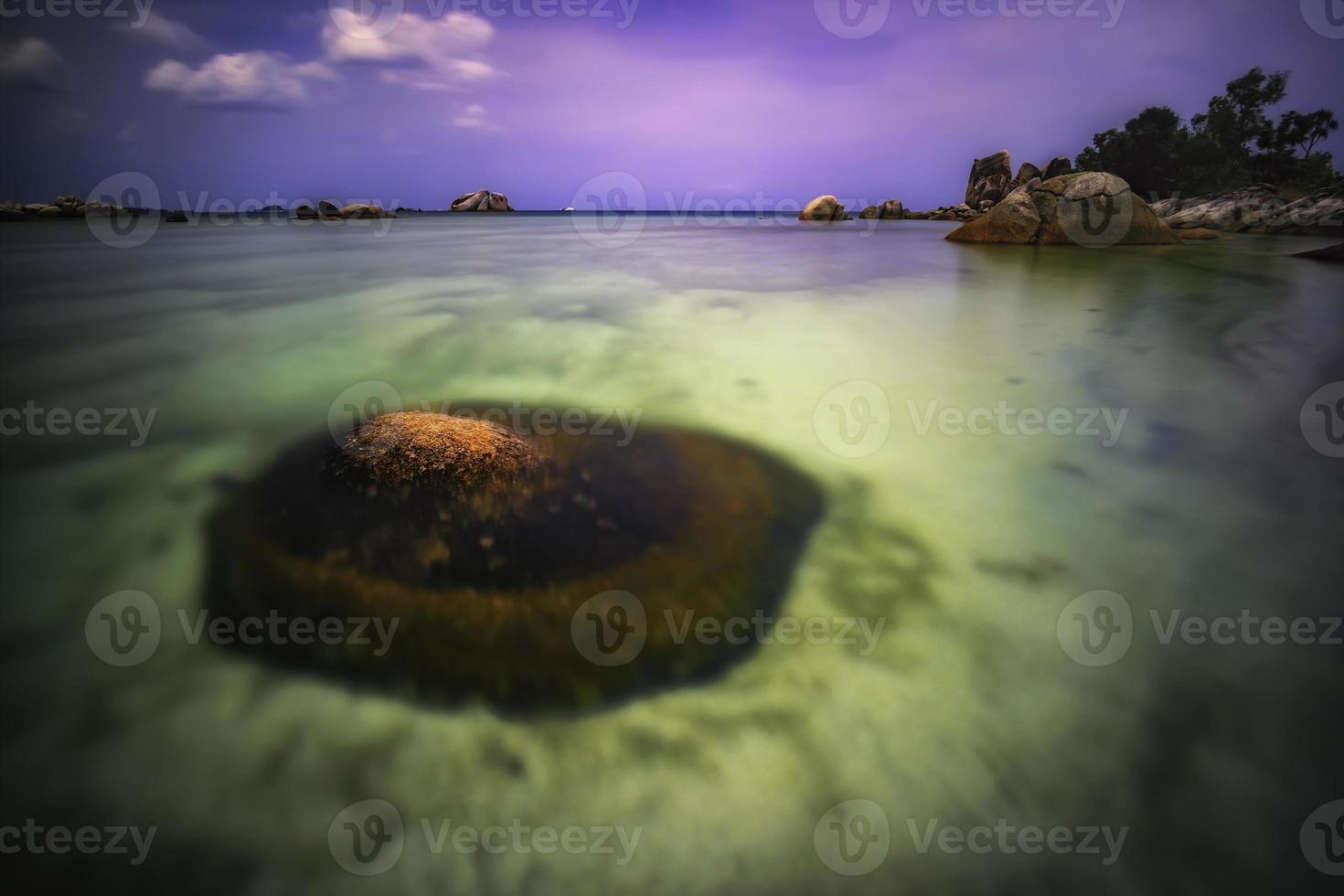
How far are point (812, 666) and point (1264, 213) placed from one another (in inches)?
1174

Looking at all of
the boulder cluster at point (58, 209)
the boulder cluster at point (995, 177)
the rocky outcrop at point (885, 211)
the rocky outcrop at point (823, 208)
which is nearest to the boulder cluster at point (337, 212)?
the boulder cluster at point (58, 209)

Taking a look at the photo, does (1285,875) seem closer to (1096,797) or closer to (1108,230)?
(1096,797)

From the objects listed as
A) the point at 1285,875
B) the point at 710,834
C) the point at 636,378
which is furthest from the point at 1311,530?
the point at 636,378

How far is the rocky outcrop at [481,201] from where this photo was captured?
68.5 metres

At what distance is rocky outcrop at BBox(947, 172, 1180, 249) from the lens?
548 inches

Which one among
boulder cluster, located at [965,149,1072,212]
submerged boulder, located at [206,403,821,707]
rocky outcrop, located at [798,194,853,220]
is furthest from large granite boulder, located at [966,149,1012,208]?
submerged boulder, located at [206,403,821,707]

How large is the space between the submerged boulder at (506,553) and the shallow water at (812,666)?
11 centimetres

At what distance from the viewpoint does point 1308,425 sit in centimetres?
324

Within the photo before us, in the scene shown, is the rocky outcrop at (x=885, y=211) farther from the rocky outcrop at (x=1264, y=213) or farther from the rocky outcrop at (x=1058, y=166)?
the rocky outcrop at (x=1264, y=213)

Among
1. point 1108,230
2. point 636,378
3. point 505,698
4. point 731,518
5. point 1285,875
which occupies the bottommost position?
point 1285,875

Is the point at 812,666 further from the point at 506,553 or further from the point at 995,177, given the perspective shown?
the point at 995,177

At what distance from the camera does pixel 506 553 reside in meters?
1.99

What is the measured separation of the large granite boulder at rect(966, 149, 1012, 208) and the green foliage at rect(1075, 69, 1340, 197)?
8.36 metres

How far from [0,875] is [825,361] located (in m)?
4.67
